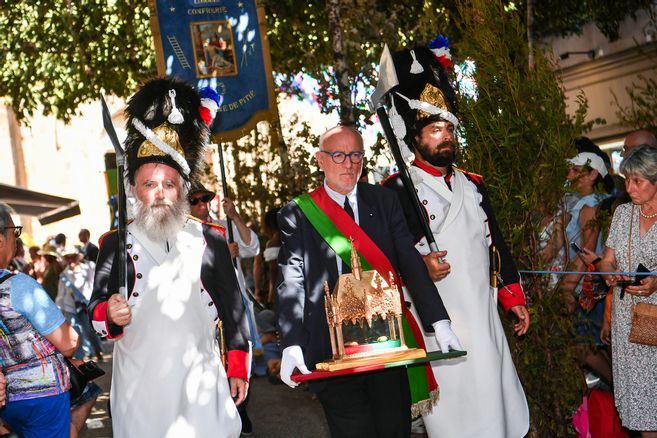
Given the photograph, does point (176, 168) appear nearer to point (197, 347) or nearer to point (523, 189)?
point (197, 347)

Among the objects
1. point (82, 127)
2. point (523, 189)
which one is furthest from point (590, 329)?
point (82, 127)

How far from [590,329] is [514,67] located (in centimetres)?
203

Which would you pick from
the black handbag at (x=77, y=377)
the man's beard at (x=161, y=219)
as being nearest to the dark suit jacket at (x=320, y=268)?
the man's beard at (x=161, y=219)

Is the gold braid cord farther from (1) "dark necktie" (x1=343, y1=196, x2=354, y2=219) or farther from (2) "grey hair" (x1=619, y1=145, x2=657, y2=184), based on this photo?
(2) "grey hair" (x1=619, y1=145, x2=657, y2=184)

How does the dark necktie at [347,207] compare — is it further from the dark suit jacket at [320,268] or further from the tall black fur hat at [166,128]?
the tall black fur hat at [166,128]

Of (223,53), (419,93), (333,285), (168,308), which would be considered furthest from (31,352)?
(223,53)

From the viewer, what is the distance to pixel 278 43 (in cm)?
1795

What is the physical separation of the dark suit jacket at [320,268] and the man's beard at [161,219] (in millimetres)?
539

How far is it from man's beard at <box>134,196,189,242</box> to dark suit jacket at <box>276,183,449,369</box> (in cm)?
54

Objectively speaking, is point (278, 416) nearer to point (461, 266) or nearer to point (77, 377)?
point (77, 377)

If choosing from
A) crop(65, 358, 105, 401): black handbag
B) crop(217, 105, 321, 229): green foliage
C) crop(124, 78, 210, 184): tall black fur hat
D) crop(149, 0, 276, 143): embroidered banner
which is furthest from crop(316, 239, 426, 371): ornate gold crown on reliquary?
crop(217, 105, 321, 229): green foliage

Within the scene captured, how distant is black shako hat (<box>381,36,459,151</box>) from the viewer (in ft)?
20.5

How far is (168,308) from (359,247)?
102 centimetres

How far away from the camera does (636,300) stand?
6.53 metres
